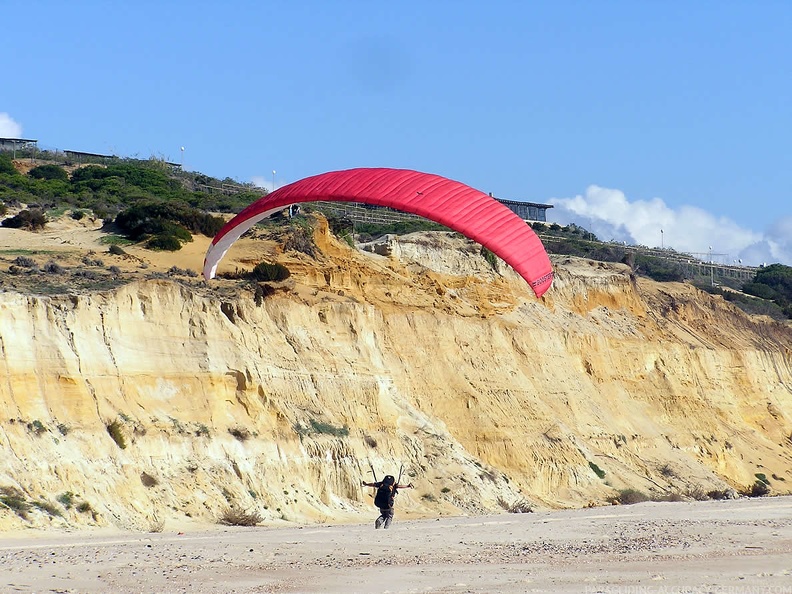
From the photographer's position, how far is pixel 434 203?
76.7ft

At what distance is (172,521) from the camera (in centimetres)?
2105

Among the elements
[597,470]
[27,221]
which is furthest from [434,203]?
[27,221]

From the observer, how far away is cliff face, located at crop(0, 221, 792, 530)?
2200cm

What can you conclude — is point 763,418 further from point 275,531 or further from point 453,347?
point 275,531

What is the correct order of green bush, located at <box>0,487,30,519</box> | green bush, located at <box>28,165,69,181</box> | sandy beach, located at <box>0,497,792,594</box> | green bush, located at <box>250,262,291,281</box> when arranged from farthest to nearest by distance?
green bush, located at <box>28,165,69,181</box>, green bush, located at <box>250,262,291,281</box>, green bush, located at <box>0,487,30,519</box>, sandy beach, located at <box>0,497,792,594</box>

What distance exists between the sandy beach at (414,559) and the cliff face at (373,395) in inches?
97.4

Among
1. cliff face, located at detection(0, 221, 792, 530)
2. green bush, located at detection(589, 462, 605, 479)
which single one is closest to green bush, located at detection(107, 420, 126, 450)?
cliff face, located at detection(0, 221, 792, 530)

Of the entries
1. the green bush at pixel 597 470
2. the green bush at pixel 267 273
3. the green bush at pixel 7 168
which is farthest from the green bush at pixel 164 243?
the green bush at pixel 7 168

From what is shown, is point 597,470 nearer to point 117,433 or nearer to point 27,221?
point 117,433

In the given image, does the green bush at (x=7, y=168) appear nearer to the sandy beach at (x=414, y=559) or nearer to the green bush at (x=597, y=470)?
the green bush at (x=597, y=470)

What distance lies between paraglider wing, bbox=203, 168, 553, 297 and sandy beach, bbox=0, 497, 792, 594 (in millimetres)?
5199

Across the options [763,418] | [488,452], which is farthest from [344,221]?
[763,418]

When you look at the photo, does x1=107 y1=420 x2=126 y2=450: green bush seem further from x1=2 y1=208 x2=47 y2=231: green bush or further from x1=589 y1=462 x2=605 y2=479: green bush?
x1=589 y1=462 x2=605 y2=479: green bush

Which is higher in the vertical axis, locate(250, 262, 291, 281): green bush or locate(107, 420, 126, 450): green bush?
locate(250, 262, 291, 281): green bush
